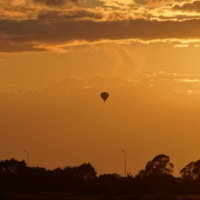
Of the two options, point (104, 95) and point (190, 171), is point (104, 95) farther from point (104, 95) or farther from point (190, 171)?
point (190, 171)

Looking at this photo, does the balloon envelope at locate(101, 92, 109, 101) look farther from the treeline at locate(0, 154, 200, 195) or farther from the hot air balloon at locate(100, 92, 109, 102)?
the treeline at locate(0, 154, 200, 195)

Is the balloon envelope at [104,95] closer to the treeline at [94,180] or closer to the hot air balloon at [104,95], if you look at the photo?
the hot air balloon at [104,95]

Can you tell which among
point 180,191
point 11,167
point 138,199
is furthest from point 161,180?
point 138,199

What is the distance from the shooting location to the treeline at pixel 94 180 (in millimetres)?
119250

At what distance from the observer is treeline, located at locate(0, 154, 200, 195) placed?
4695 inches

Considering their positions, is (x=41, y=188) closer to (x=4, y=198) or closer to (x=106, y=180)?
(x=106, y=180)

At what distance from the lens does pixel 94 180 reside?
147500mm

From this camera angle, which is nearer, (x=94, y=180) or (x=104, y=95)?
(x=104, y=95)

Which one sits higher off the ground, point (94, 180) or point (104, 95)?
point (104, 95)

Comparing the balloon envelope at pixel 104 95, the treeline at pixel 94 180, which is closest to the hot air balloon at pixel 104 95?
the balloon envelope at pixel 104 95

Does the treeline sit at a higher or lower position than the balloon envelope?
lower

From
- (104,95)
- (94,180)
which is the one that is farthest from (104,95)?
(94,180)

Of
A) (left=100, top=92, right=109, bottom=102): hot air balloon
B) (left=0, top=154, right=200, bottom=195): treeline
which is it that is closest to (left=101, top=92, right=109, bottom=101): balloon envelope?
(left=100, top=92, right=109, bottom=102): hot air balloon

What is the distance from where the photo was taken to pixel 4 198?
92500 millimetres
